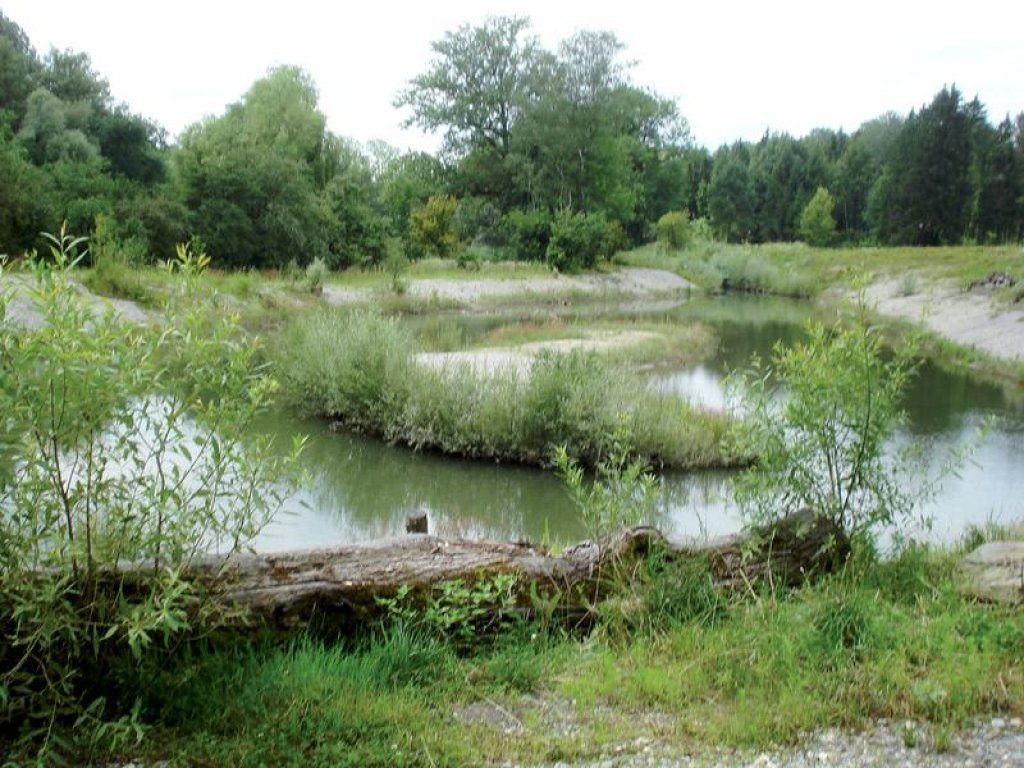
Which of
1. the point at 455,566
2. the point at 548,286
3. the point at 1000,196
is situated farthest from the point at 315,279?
the point at 1000,196

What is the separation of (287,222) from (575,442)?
2333 centimetres

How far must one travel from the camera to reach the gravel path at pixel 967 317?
20.3 meters

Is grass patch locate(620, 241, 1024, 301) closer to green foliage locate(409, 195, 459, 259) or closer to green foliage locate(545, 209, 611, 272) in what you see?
green foliage locate(545, 209, 611, 272)

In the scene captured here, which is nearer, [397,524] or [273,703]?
[273,703]

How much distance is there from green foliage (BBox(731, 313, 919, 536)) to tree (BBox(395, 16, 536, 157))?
150 ft

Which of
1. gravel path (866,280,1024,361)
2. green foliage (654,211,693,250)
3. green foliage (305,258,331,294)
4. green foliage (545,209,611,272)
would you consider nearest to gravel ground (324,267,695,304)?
green foliage (305,258,331,294)

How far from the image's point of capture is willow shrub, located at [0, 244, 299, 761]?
3086mm

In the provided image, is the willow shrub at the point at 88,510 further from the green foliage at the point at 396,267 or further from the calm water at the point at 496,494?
the green foliage at the point at 396,267

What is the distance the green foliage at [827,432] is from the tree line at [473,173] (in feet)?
67.2

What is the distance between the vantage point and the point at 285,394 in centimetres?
1362

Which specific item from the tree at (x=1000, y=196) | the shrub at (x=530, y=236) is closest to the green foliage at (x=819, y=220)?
the tree at (x=1000, y=196)

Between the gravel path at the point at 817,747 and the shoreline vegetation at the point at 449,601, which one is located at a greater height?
the shoreline vegetation at the point at 449,601

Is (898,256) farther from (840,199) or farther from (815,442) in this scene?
(815,442)

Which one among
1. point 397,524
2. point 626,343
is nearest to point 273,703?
point 397,524
